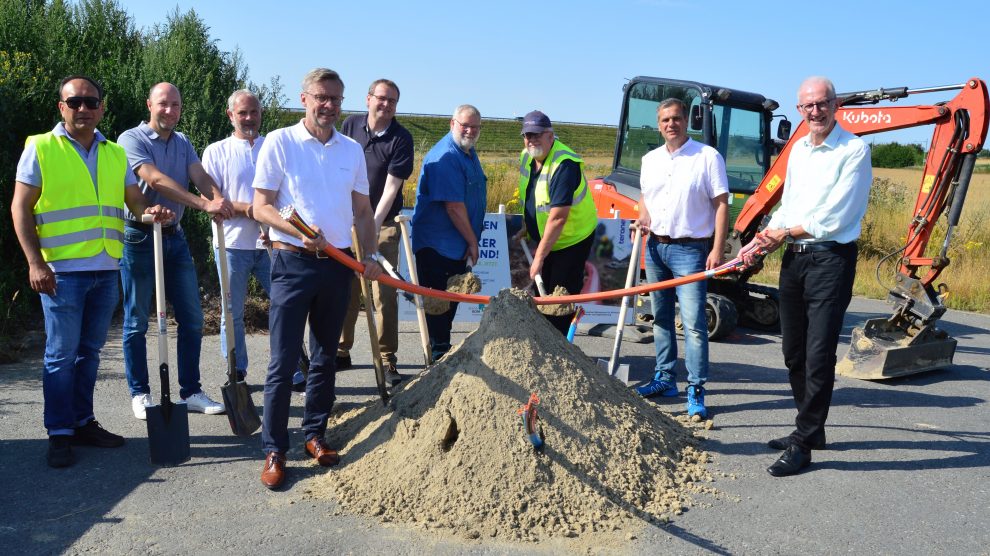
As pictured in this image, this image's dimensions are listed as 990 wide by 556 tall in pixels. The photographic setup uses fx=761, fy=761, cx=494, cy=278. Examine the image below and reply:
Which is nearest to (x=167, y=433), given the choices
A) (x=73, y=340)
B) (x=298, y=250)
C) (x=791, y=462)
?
(x=73, y=340)

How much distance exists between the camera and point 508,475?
12.4 ft

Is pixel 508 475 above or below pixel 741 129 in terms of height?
below

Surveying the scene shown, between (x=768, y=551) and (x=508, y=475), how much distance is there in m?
1.25

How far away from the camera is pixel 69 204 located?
4219 mm

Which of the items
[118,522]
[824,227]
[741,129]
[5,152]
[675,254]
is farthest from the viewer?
[741,129]

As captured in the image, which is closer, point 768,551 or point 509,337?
point 768,551

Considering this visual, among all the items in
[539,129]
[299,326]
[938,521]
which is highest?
[539,129]

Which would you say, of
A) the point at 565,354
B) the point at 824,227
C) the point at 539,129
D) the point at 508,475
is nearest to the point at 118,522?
the point at 508,475

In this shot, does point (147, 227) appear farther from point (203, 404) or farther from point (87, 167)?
point (203, 404)

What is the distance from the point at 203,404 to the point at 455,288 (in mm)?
1887

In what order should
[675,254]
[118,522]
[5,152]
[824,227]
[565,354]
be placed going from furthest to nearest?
[5,152], [675,254], [565,354], [824,227], [118,522]

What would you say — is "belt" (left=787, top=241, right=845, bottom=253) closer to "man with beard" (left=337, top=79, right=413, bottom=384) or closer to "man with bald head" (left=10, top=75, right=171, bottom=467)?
"man with beard" (left=337, top=79, right=413, bottom=384)

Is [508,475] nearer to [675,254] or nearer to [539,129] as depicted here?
[675,254]

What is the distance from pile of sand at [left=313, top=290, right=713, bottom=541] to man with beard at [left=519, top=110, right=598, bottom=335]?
1.05 m
